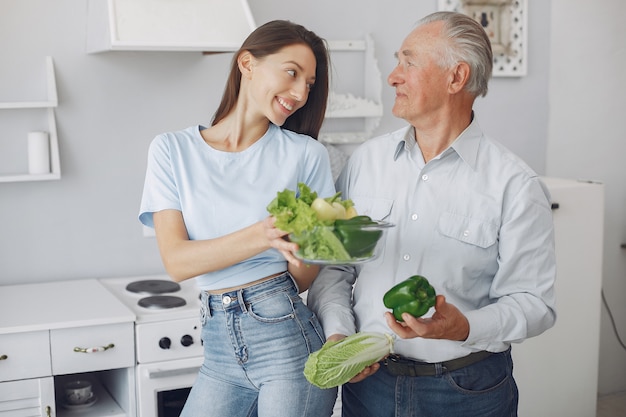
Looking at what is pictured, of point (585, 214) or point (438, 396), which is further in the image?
point (585, 214)

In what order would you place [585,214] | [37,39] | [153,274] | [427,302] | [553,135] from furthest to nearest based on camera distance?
[553,135] → [585,214] → [153,274] → [37,39] → [427,302]

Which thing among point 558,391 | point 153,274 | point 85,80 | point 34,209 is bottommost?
point 558,391

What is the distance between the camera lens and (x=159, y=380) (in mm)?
2828

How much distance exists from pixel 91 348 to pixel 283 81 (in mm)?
1359

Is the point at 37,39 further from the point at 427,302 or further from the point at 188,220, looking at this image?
the point at 427,302

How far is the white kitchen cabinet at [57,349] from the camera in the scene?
2666 mm

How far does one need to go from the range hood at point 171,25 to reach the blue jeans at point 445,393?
1.43 meters

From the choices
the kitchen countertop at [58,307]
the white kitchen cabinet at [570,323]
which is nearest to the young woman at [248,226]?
the kitchen countertop at [58,307]

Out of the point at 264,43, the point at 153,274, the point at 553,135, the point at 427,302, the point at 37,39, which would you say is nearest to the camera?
the point at 427,302

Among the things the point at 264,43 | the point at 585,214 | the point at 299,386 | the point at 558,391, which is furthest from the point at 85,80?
the point at 558,391

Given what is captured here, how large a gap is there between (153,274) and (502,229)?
6.33ft

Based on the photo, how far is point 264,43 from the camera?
1837mm

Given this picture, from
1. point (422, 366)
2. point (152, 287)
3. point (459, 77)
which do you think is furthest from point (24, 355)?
point (459, 77)

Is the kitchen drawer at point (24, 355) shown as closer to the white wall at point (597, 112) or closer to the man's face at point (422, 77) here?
the man's face at point (422, 77)
